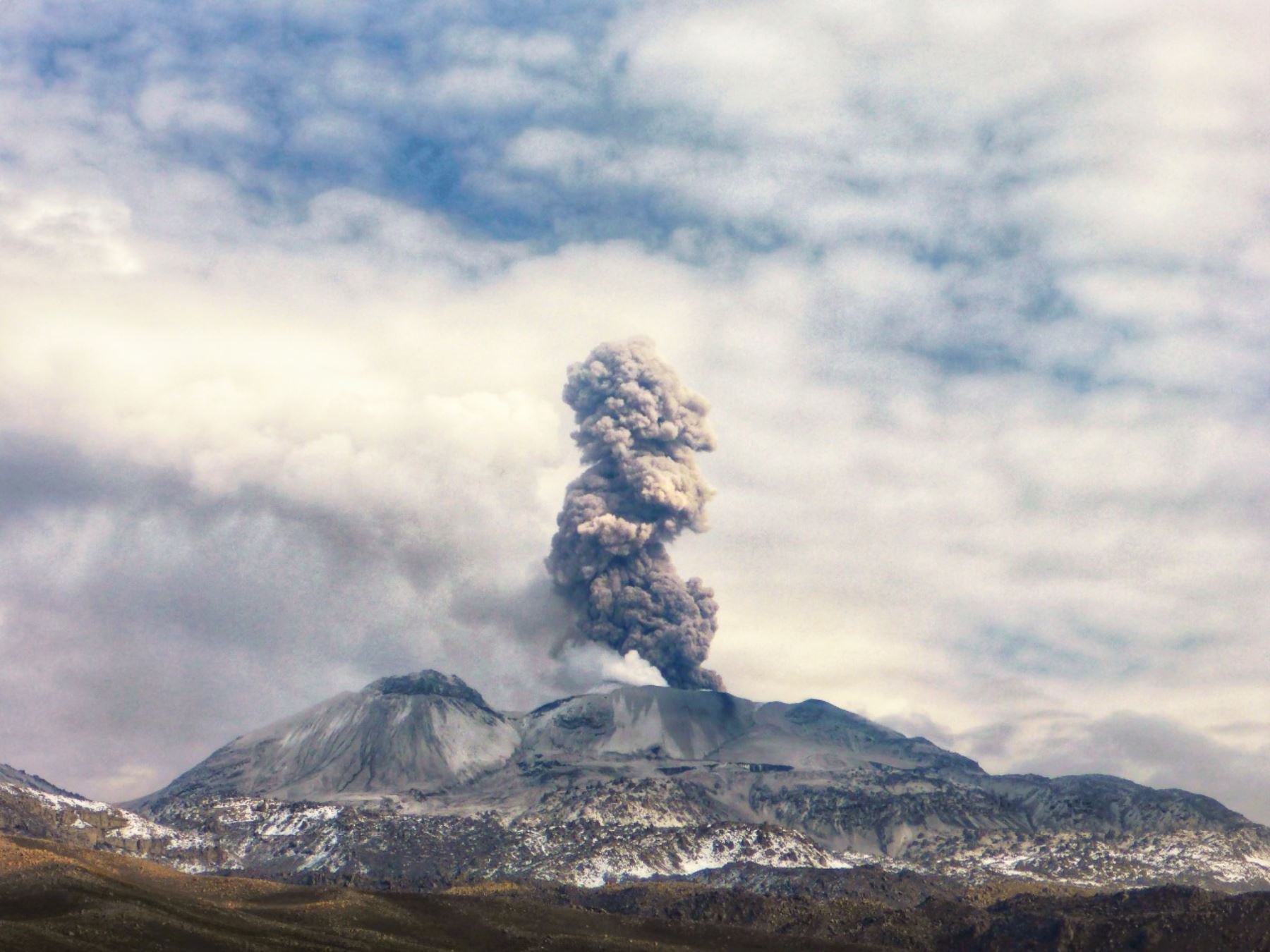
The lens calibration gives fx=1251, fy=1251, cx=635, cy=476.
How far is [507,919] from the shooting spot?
13888cm

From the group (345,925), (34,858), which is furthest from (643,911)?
(34,858)

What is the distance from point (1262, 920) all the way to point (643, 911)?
3421 inches

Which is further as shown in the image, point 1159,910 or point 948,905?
point 948,905

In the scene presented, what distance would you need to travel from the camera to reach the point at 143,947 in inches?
3875

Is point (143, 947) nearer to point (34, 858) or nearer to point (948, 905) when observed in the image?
point (34, 858)

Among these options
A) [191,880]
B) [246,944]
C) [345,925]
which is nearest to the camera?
[246,944]

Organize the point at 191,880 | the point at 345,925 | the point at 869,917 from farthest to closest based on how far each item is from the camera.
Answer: the point at 869,917 < the point at 191,880 < the point at 345,925

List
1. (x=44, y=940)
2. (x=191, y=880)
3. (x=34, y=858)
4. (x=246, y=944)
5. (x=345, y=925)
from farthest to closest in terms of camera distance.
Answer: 1. (x=191, y=880)
2. (x=34, y=858)
3. (x=345, y=925)
4. (x=246, y=944)
5. (x=44, y=940)

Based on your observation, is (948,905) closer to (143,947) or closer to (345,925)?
(345,925)

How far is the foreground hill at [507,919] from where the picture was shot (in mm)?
107375

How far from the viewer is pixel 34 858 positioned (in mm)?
138750

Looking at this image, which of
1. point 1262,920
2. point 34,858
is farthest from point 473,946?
point 1262,920

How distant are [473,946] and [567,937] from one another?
374 inches

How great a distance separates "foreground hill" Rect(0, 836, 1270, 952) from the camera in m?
107
